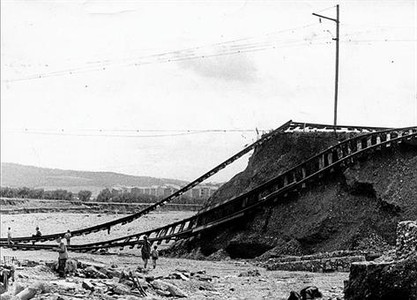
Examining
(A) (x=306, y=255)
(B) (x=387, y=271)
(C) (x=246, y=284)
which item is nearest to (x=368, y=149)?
(A) (x=306, y=255)

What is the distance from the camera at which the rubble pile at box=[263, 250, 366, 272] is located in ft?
69.1

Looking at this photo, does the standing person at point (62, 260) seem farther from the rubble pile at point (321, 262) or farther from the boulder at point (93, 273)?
the rubble pile at point (321, 262)

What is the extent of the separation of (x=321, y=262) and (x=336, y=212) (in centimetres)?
421

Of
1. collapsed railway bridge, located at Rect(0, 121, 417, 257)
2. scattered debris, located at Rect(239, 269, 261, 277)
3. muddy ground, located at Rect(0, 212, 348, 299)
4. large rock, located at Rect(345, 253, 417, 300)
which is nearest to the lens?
large rock, located at Rect(345, 253, 417, 300)

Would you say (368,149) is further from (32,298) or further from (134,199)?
(134,199)

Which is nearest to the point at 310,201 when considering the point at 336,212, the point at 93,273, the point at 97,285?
the point at 336,212

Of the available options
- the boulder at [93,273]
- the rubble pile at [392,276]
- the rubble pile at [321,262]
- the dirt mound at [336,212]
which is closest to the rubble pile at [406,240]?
the rubble pile at [392,276]

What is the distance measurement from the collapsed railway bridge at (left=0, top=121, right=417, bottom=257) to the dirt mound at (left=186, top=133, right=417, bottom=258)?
0.12 ft

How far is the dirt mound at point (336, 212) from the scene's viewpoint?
2377 centimetres

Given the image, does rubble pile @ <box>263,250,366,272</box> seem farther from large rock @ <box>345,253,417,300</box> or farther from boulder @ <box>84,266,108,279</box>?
large rock @ <box>345,253,417,300</box>

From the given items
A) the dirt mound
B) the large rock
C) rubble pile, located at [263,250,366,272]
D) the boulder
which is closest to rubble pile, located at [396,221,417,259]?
the large rock

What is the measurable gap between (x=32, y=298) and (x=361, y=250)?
40.9 feet

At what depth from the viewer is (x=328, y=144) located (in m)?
28.3

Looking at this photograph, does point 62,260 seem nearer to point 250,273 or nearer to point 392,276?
point 250,273
